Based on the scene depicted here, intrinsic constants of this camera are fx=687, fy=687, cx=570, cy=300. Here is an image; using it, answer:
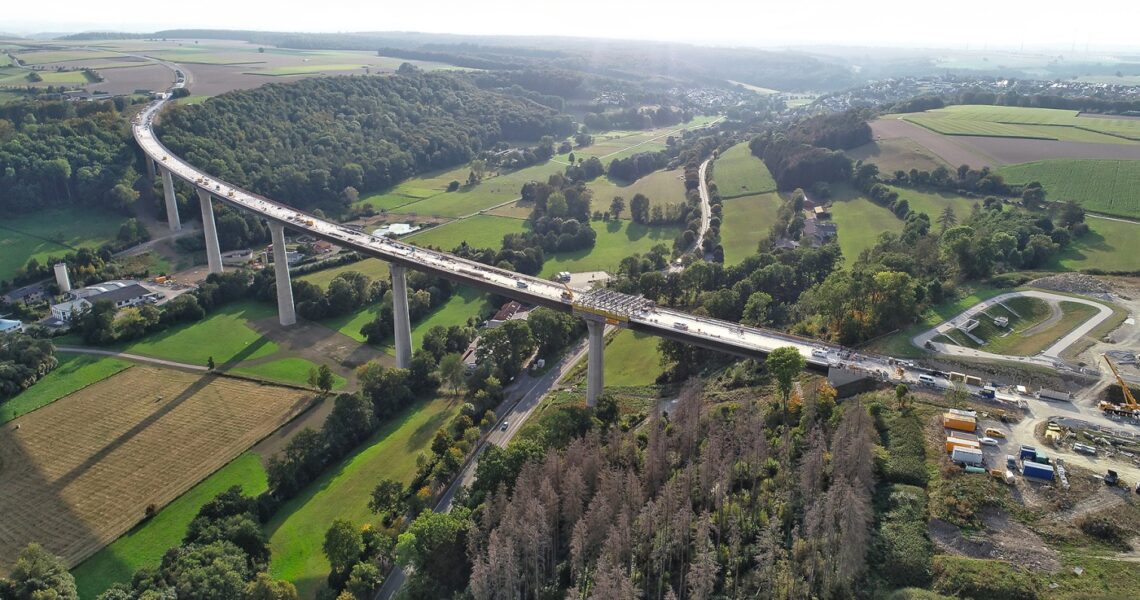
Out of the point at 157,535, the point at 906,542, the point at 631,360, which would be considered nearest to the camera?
the point at 906,542

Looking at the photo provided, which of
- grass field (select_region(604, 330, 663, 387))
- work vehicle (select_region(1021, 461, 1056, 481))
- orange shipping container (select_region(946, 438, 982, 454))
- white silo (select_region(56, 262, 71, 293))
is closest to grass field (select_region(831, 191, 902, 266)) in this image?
grass field (select_region(604, 330, 663, 387))

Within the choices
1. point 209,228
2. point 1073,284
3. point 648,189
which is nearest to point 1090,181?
point 1073,284

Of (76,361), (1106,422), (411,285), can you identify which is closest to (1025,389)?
(1106,422)

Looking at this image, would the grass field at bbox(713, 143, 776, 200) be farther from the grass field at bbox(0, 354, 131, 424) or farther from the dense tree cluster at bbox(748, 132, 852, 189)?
the grass field at bbox(0, 354, 131, 424)

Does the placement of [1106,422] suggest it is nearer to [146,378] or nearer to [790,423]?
[790,423]

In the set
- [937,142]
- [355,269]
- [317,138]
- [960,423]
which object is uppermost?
[937,142]

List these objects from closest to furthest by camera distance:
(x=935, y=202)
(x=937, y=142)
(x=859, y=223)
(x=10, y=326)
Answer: (x=10, y=326), (x=859, y=223), (x=935, y=202), (x=937, y=142)

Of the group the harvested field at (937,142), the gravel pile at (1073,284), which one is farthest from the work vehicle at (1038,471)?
the harvested field at (937,142)

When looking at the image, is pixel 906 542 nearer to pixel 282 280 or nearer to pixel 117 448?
pixel 117 448
